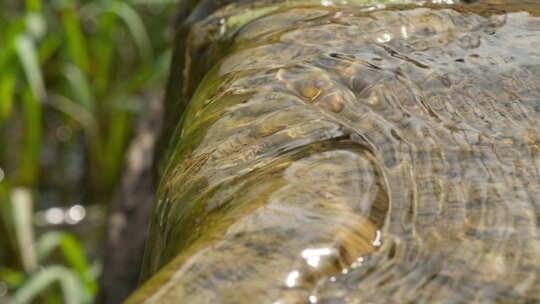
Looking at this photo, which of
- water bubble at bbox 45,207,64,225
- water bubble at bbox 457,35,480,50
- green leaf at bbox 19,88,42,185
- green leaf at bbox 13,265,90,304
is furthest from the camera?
water bubble at bbox 45,207,64,225

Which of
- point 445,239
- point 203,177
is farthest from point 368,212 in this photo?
point 203,177

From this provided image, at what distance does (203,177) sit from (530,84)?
25.5 inches

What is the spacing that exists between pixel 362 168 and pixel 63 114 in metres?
4.33

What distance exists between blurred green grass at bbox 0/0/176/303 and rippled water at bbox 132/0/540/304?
7.09 feet

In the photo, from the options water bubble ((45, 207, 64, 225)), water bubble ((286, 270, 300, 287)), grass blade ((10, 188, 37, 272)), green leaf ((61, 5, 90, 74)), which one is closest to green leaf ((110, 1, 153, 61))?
green leaf ((61, 5, 90, 74))

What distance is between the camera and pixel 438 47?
1597 millimetres

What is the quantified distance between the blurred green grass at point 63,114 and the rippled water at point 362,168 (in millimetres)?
2162

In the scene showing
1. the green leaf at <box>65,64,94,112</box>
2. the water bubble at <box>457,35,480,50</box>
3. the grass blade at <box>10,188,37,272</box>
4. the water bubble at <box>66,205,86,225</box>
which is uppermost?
the water bubble at <box>457,35,480,50</box>

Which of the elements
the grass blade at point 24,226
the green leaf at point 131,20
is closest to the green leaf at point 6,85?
the grass blade at point 24,226

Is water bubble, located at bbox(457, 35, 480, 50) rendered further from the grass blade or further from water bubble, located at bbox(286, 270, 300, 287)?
the grass blade

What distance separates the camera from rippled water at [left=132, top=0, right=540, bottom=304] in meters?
0.90

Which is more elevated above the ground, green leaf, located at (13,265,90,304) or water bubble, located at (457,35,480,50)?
water bubble, located at (457,35,480,50)

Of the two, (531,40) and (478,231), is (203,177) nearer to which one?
(478,231)

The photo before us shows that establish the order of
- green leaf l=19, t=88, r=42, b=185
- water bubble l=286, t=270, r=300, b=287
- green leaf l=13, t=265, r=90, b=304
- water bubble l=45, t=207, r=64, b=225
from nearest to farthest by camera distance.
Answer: water bubble l=286, t=270, r=300, b=287
green leaf l=13, t=265, r=90, b=304
green leaf l=19, t=88, r=42, b=185
water bubble l=45, t=207, r=64, b=225
